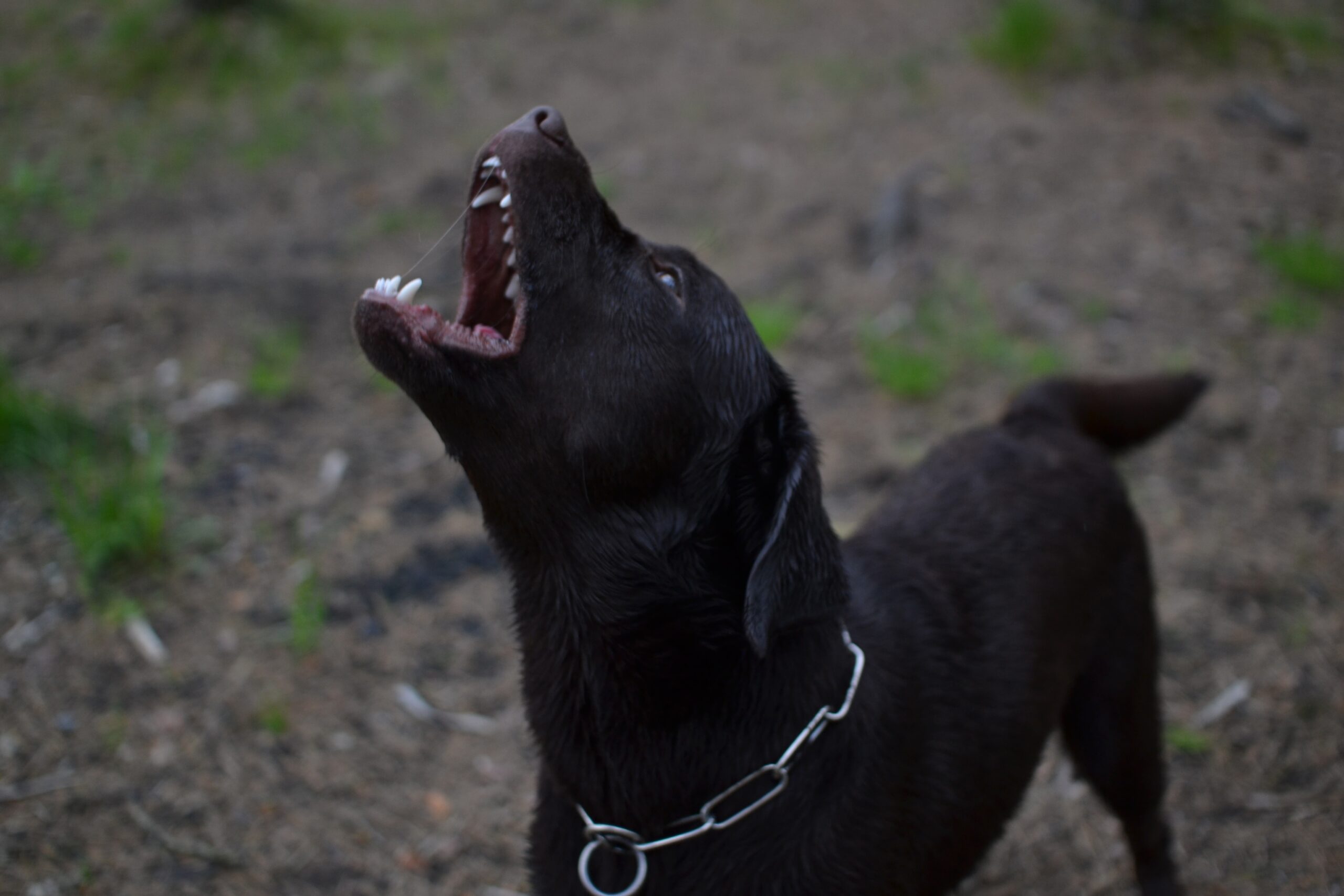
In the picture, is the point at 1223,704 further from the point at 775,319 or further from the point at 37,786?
the point at 37,786

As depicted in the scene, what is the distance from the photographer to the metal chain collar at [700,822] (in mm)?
1995

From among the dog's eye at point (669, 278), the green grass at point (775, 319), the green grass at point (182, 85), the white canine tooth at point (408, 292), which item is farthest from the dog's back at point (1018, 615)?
the green grass at point (182, 85)

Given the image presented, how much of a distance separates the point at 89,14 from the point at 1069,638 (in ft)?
28.7

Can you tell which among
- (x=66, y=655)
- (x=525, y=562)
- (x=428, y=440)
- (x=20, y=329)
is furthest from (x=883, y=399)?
(x=20, y=329)

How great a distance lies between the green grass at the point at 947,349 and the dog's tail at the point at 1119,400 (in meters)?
1.65

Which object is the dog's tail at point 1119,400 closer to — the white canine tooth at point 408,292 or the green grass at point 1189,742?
the green grass at point 1189,742

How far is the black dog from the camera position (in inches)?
78.7

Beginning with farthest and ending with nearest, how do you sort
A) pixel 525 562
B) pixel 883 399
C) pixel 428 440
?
pixel 883 399
pixel 428 440
pixel 525 562

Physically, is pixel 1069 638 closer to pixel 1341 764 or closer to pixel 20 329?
pixel 1341 764

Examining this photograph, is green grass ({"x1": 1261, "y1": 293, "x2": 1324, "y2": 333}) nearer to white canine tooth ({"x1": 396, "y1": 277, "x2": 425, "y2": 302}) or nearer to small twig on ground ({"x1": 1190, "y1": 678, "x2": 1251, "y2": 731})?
small twig on ground ({"x1": 1190, "y1": 678, "x2": 1251, "y2": 731})

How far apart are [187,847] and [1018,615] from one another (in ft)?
7.54

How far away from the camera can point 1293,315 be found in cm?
500

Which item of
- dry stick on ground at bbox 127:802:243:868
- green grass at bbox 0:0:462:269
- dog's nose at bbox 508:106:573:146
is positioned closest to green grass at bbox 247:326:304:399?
green grass at bbox 0:0:462:269

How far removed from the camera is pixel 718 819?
201 centimetres
